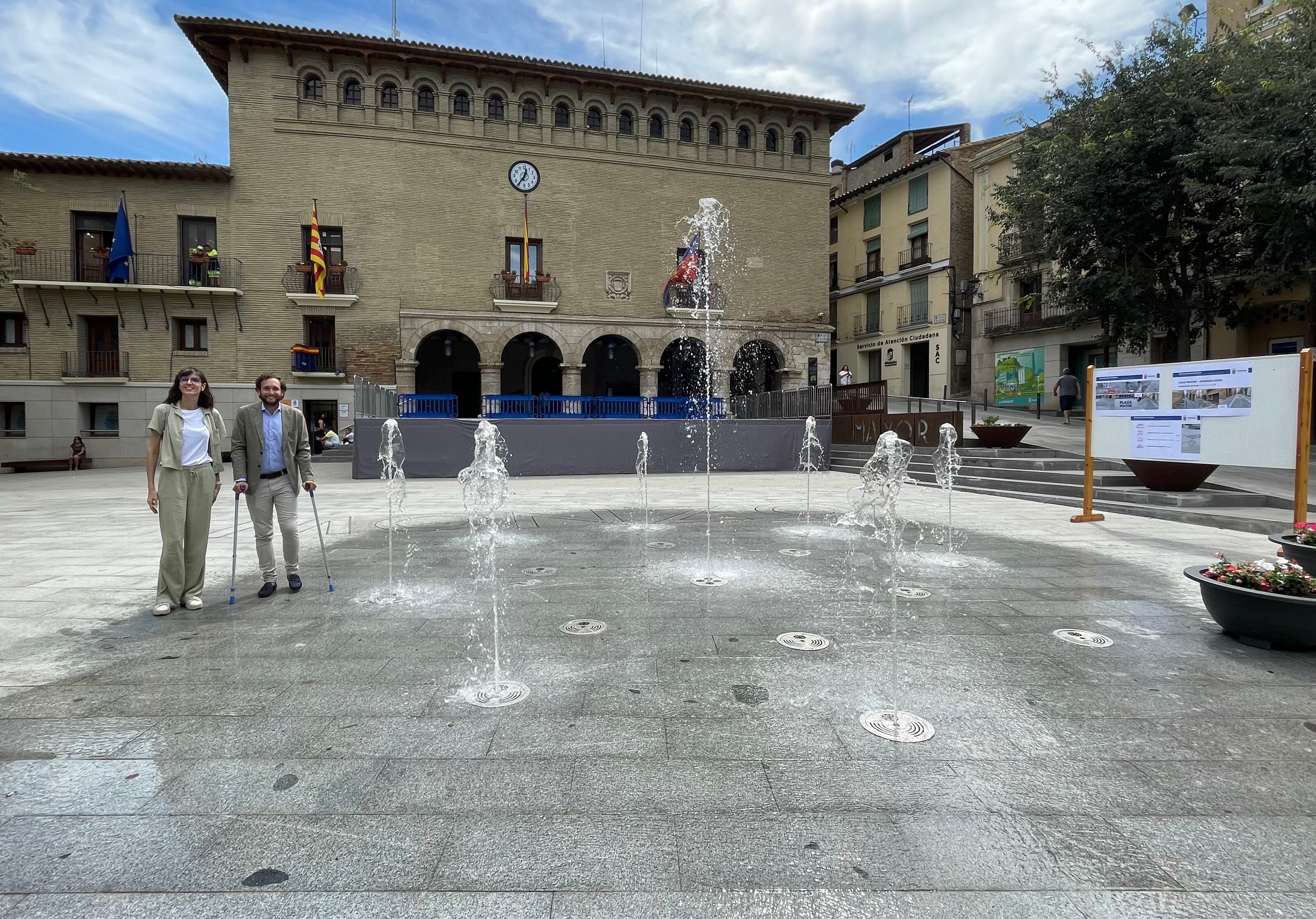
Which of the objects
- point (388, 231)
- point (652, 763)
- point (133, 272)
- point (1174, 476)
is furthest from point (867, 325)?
point (652, 763)

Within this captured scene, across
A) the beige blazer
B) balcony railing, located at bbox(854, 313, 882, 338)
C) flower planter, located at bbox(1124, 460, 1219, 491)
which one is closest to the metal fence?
flower planter, located at bbox(1124, 460, 1219, 491)

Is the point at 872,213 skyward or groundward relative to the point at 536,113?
groundward

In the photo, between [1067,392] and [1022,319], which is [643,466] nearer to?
[1067,392]

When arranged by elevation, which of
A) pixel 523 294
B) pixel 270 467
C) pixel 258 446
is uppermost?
pixel 523 294

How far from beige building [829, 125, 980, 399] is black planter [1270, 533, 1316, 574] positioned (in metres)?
27.1

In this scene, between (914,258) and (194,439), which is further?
(914,258)

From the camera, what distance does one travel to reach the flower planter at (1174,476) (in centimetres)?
978

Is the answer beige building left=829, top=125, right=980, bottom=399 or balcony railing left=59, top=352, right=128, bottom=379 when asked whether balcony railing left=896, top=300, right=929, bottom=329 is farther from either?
balcony railing left=59, top=352, right=128, bottom=379

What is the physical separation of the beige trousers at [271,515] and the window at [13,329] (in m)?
25.8

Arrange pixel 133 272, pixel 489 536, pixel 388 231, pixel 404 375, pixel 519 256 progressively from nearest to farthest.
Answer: pixel 489 536 → pixel 133 272 → pixel 388 231 → pixel 404 375 → pixel 519 256

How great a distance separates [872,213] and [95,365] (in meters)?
33.8

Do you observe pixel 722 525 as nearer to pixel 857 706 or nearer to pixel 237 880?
A: pixel 857 706

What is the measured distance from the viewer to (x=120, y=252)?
73.7 feet

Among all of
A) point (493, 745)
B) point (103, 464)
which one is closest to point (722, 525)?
point (493, 745)
